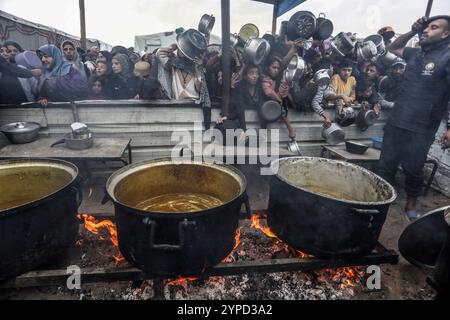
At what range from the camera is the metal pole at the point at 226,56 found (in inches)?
161

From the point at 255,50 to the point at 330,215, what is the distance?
3.87m

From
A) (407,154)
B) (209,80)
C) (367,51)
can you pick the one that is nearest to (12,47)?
(209,80)

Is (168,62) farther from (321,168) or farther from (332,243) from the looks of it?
(332,243)

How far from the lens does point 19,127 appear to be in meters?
4.22

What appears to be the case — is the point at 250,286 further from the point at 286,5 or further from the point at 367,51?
the point at 286,5

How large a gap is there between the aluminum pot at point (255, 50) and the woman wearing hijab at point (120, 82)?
2.75 metres

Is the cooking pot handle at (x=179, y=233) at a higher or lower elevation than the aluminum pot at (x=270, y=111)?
lower

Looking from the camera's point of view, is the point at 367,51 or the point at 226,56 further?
the point at 367,51

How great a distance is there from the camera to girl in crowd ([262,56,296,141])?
5.12 m

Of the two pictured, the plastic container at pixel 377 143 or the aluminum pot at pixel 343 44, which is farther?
the aluminum pot at pixel 343 44

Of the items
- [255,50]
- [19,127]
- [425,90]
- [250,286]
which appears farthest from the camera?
[255,50]

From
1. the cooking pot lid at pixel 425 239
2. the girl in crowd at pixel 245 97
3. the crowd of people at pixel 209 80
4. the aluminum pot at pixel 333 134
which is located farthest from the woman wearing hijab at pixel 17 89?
the cooking pot lid at pixel 425 239

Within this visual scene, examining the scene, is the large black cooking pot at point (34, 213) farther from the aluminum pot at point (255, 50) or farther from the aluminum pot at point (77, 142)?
the aluminum pot at point (255, 50)
